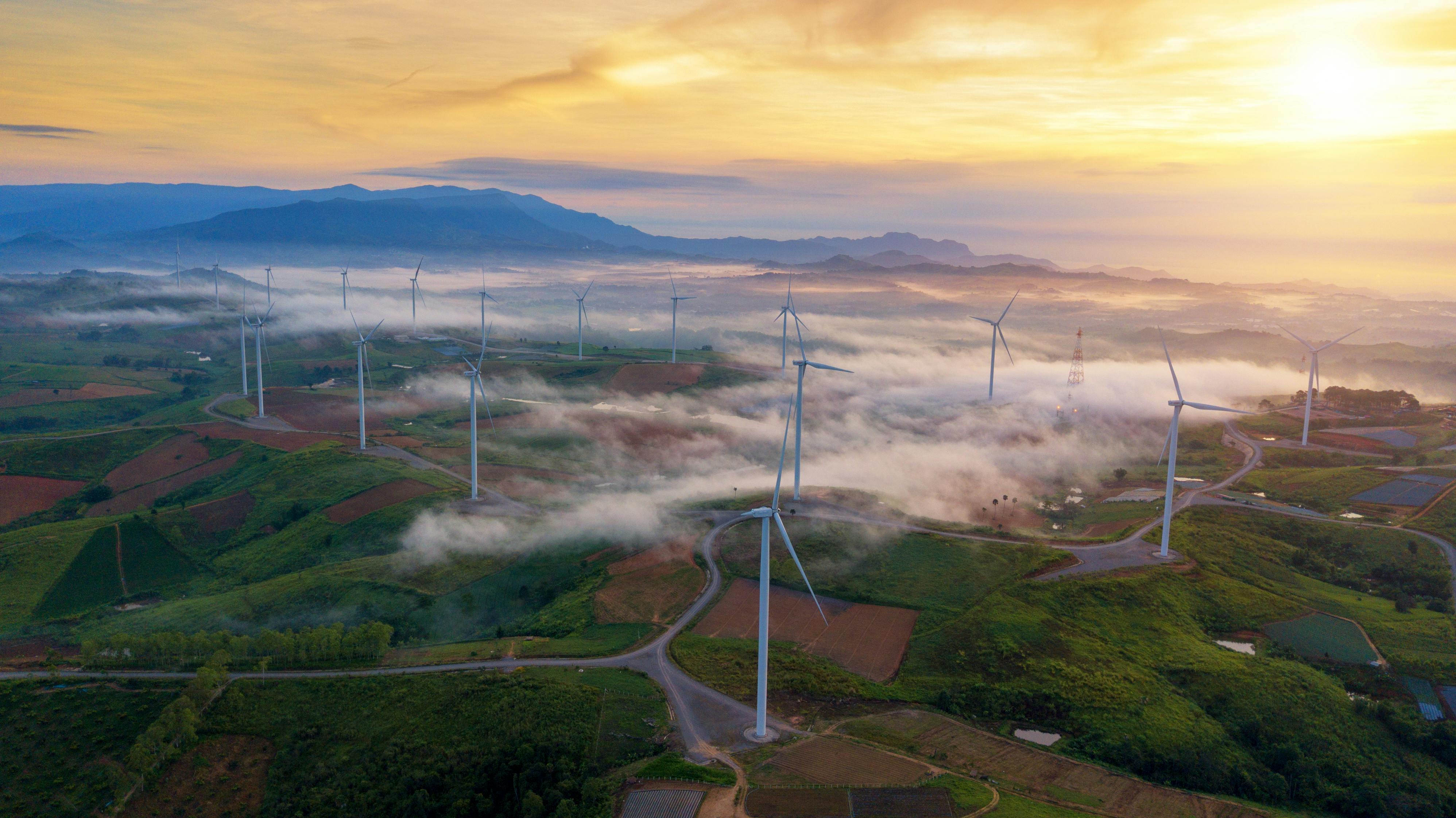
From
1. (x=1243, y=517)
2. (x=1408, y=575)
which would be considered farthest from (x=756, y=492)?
(x=1408, y=575)

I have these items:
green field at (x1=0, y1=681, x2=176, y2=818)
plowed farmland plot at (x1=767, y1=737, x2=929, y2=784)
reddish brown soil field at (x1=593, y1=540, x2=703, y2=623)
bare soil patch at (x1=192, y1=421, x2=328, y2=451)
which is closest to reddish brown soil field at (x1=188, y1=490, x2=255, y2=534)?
bare soil patch at (x1=192, y1=421, x2=328, y2=451)

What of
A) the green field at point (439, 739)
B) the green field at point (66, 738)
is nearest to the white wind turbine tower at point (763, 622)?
the green field at point (439, 739)

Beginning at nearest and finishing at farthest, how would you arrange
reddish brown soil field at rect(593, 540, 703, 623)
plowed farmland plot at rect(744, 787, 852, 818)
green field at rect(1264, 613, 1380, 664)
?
plowed farmland plot at rect(744, 787, 852, 818) → green field at rect(1264, 613, 1380, 664) → reddish brown soil field at rect(593, 540, 703, 623)

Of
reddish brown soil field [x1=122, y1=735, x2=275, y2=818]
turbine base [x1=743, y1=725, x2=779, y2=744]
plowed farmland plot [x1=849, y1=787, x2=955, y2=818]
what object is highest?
plowed farmland plot [x1=849, y1=787, x2=955, y2=818]

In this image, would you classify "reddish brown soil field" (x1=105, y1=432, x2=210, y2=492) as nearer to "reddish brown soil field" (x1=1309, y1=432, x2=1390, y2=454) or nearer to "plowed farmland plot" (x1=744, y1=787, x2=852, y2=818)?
"plowed farmland plot" (x1=744, y1=787, x2=852, y2=818)

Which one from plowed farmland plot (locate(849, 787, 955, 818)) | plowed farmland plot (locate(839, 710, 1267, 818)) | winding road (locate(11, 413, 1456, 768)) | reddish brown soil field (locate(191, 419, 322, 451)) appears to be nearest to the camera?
plowed farmland plot (locate(849, 787, 955, 818))

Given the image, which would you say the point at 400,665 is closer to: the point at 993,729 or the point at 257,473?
the point at 993,729

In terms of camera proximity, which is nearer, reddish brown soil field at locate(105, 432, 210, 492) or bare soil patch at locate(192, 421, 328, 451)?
reddish brown soil field at locate(105, 432, 210, 492)
